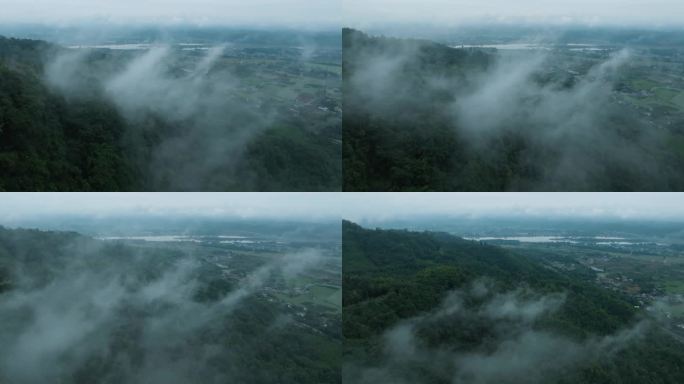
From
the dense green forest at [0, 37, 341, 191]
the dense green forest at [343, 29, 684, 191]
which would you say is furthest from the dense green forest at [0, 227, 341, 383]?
the dense green forest at [343, 29, 684, 191]

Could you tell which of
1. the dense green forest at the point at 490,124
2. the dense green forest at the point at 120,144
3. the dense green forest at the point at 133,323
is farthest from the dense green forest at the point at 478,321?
the dense green forest at the point at 120,144

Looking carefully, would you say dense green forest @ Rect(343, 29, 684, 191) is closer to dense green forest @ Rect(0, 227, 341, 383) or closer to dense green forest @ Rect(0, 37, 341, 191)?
dense green forest @ Rect(0, 37, 341, 191)

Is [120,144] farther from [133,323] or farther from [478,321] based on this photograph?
[478,321]

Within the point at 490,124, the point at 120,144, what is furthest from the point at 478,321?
the point at 120,144

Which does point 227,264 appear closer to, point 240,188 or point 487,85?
point 240,188

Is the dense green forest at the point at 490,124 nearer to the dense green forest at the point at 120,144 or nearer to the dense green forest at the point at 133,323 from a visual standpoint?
the dense green forest at the point at 120,144
